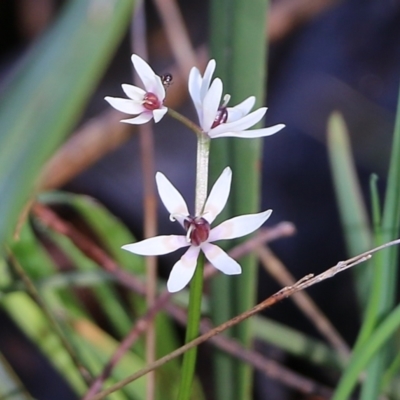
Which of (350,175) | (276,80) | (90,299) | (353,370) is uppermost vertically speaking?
(276,80)

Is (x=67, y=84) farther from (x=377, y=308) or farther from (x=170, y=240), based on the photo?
(x=377, y=308)

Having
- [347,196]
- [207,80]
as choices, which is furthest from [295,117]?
[207,80]

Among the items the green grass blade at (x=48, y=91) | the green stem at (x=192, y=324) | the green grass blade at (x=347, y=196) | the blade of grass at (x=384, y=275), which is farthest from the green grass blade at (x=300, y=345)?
the green grass blade at (x=48, y=91)

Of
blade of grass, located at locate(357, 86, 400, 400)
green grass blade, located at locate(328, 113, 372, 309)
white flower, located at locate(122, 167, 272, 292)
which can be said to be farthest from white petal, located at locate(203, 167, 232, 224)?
green grass blade, located at locate(328, 113, 372, 309)

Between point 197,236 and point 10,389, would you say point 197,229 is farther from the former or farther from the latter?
point 10,389

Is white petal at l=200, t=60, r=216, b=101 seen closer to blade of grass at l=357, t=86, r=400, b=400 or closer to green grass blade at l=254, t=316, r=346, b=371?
blade of grass at l=357, t=86, r=400, b=400

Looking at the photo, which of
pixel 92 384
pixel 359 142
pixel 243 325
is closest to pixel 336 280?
pixel 359 142
